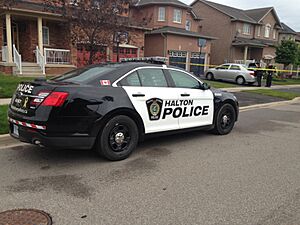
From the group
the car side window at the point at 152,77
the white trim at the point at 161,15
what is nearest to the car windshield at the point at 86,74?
the car side window at the point at 152,77

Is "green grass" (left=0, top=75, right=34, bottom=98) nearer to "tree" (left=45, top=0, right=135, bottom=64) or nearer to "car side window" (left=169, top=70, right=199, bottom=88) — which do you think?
"tree" (left=45, top=0, right=135, bottom=64)

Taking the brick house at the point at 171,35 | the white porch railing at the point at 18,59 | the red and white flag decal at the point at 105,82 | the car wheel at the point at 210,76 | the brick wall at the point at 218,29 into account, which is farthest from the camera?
the brick wall at the point at 218,29

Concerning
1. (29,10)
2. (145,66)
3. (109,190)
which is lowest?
(109,190)

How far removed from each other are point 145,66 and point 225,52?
30.8 metres

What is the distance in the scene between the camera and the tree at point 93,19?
11.4 metres

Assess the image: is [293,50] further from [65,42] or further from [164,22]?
[65,42]

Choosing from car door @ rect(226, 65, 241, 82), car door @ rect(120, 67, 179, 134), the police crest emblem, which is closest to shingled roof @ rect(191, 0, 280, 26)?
car door @ rect(226, 65, 241, 82)

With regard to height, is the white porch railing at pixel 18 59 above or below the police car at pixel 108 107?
above

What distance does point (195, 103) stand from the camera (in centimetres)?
600

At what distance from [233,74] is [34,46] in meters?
14.2

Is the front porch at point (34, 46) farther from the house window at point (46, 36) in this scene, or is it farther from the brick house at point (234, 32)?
Answer: the brick house at point (234, 32)

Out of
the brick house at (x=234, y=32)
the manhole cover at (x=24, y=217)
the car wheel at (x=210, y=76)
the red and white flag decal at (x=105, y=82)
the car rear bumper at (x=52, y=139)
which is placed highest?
the brick house at (x=234, y=32)

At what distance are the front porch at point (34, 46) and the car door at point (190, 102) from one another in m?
11.6

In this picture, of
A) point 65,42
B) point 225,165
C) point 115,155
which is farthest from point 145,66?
point 65,42
